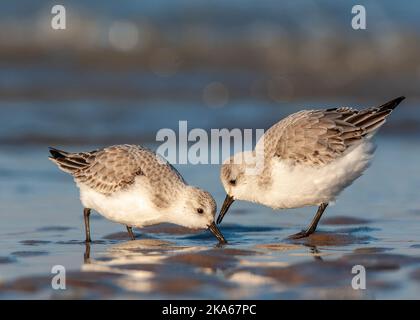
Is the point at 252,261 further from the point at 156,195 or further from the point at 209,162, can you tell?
the point at 209,162

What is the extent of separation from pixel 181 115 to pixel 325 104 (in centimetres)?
300

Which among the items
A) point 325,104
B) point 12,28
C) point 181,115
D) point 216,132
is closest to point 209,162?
point 216,132

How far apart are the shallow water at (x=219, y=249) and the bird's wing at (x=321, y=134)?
903 millimetres

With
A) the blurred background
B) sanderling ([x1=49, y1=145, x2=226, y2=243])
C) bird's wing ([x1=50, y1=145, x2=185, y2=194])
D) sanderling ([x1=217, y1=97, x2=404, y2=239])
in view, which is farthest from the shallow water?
the blurred background

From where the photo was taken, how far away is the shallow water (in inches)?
291

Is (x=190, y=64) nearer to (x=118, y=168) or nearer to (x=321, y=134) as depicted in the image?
(x=321, y=134)

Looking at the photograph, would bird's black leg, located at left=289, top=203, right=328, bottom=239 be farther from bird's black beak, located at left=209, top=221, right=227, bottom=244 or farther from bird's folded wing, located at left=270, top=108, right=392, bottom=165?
bird's black beak, located at left=209, top=221, right=227, bottom=244

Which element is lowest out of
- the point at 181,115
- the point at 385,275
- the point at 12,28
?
the point at 385,275

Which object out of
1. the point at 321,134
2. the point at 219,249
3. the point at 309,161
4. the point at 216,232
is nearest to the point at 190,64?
the point at 321,134

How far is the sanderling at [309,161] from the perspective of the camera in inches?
370

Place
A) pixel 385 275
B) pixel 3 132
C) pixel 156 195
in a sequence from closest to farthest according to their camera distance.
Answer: pixel 385 275, pixel 156 195, pixel 3 132

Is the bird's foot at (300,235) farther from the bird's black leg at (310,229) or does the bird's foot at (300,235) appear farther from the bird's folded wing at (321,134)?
the bird's folded wing at (321,134)

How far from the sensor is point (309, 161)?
9375 mm

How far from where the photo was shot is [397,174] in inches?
497
